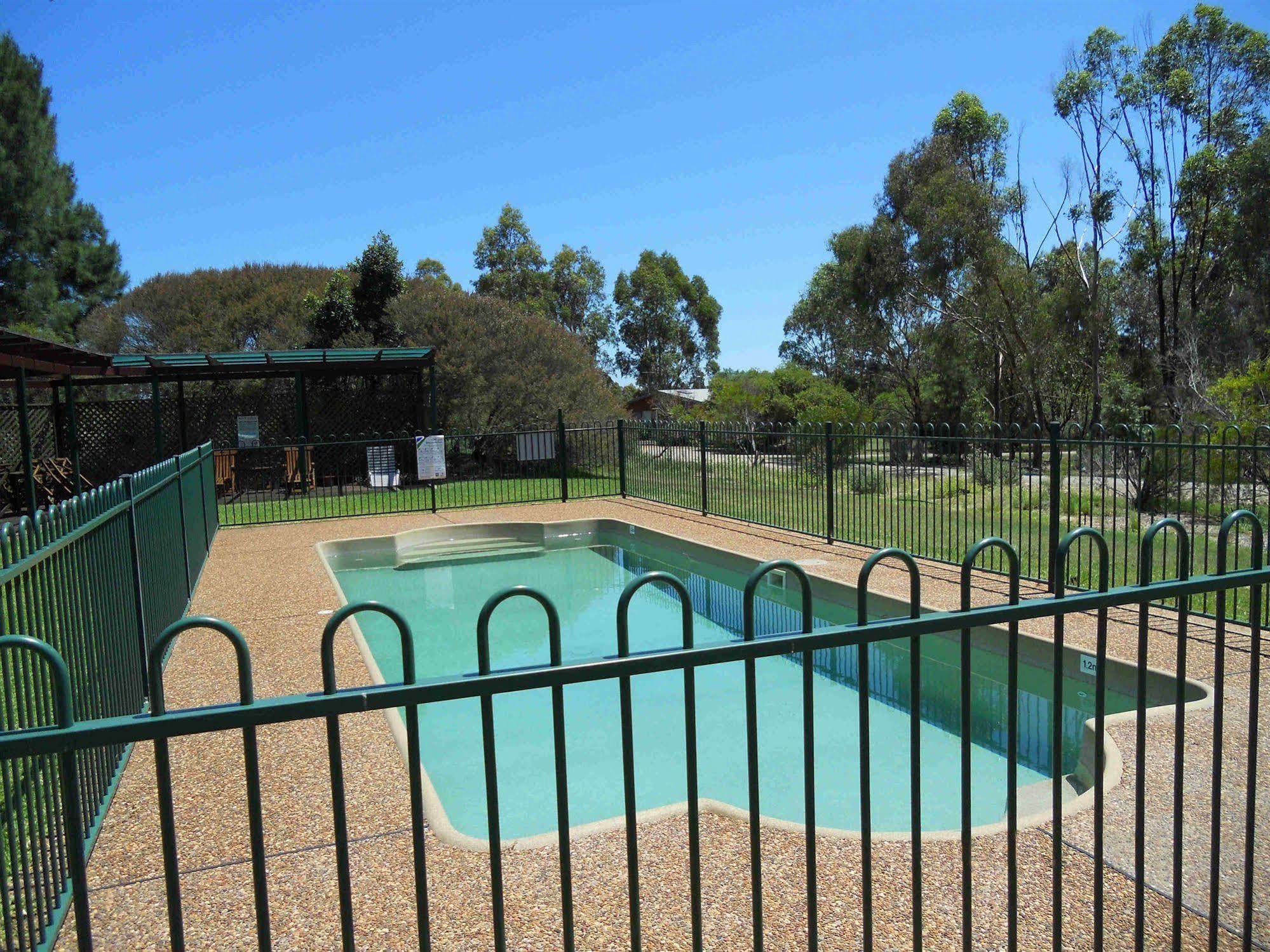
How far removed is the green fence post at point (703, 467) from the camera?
13566 millimetres

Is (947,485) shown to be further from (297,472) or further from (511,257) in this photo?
(511,257)

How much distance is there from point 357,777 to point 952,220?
26.8m

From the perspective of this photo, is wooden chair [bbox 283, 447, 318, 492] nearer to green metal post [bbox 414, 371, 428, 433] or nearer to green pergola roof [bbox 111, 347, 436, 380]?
green pergola roof [bbox 111, 347, 436, 380]

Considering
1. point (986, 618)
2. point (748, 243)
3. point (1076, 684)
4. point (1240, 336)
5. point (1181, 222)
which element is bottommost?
point (1076, 684)

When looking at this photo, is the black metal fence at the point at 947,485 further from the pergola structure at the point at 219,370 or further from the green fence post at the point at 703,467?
the pergola structure at the point at 219,370

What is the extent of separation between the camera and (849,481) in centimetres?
1228

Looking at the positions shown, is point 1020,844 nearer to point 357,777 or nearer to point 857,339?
point 357,777

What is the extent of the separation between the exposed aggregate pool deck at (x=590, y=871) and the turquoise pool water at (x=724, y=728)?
75cm

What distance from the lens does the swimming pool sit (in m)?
5.11

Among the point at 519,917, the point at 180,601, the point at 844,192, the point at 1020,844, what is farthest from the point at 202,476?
the point at 844,192

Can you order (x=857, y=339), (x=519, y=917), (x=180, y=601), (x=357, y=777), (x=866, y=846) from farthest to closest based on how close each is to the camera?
(x=857, y=339) → (x=180, y=601) → (x=357, y=777) → (x=519, y=917) → (x=866, y=846)

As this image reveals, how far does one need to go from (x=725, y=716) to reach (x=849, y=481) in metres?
6.49

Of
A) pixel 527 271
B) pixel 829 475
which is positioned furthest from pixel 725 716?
pixel 527 271

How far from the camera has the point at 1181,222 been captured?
2614cm
